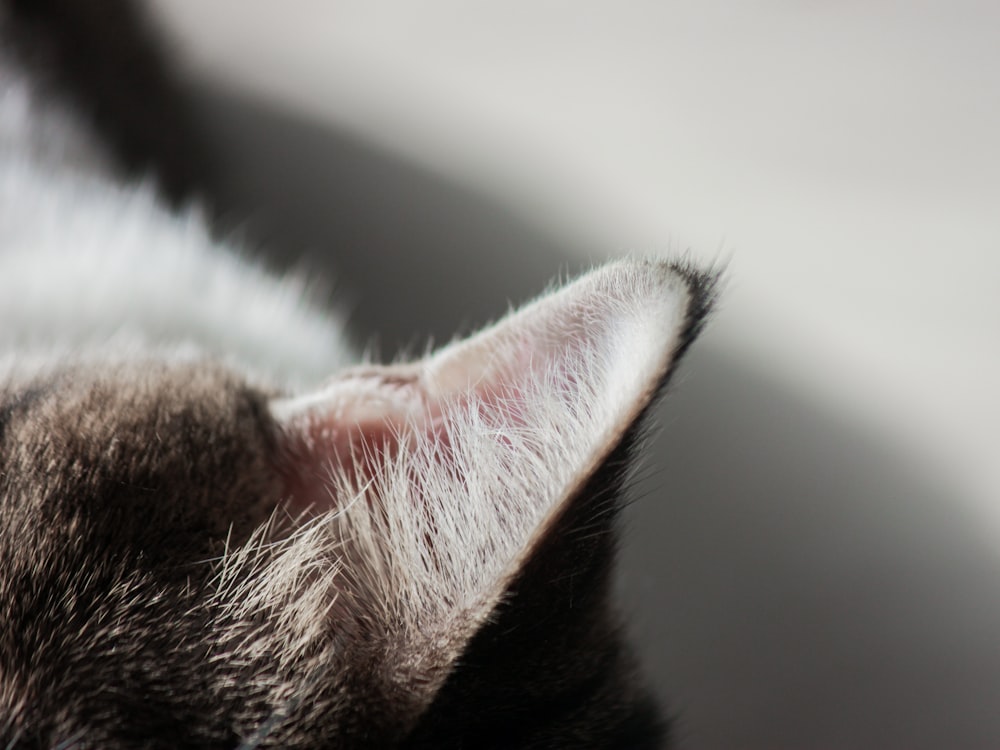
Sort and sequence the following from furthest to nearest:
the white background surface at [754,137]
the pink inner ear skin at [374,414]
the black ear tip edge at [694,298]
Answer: the white background surface at [754,137] → the pink inner ear skin at [374,414] → the black ear tip edge at [694,298]

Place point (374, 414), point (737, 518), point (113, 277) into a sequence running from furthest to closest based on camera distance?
point (737, 518), point (113, 277), point (374, 414)

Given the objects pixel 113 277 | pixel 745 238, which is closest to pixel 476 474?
pixel 113 277

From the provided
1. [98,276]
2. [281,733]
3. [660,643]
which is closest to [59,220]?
[98,276]

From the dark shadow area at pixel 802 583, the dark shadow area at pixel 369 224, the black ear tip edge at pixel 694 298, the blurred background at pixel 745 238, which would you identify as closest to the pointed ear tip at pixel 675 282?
the black ear tip edge at pixel 694 298

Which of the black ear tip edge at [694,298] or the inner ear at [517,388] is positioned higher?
A: the black ear tip edge at [694,298]

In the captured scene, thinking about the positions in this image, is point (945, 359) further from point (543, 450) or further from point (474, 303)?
point (543, 450)

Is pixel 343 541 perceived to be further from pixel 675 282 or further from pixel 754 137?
pixel 754 137

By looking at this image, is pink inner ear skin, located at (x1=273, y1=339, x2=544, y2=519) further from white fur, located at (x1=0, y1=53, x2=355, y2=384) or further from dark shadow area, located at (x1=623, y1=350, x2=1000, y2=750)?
dark shadow area, located at (x1=623, y1=350, x2=1000, y2=750)

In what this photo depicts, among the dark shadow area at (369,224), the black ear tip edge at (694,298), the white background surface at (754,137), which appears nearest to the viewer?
the black ear tip edge at (694,298)

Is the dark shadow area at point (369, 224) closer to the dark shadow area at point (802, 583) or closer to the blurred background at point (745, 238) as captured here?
the blurred background at point (745, 238)
